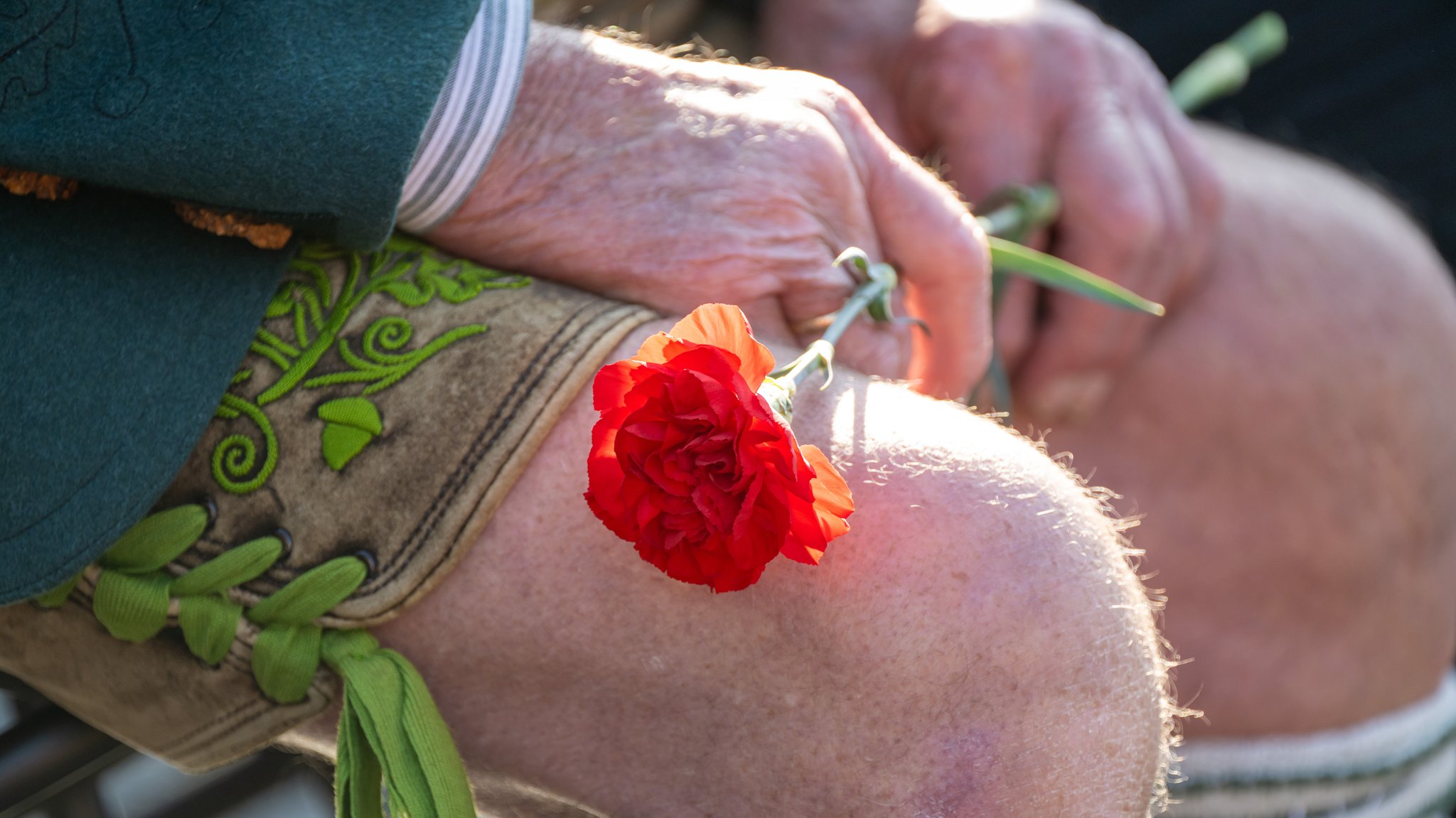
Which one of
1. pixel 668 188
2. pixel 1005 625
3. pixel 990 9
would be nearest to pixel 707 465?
pixel 1005 625

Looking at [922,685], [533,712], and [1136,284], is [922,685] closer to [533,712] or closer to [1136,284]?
[533,712]

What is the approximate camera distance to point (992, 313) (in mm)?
1091

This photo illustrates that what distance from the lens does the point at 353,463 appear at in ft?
1.93

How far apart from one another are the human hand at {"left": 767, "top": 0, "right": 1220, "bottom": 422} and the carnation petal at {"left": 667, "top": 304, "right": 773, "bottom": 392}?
713 mm

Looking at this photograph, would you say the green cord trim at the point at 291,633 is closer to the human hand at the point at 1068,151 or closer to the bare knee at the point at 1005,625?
the bare knee at the point at 1005,625

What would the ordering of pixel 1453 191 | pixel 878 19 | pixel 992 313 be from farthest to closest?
pixel 1453 191
pixel 878 19
pixel 992 313

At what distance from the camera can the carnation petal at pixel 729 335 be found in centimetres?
45

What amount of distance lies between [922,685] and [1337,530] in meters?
0.83

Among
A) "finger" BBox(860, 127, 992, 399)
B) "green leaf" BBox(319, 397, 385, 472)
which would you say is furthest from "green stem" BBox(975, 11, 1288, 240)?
"green leaf" BBox(319, 397, 385, 472)

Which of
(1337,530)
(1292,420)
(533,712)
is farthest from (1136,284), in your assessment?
(533,712)

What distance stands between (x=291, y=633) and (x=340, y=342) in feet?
0.49

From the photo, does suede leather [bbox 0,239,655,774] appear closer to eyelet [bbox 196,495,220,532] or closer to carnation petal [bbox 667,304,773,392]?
eyelet [bbox 196,495,220,532]

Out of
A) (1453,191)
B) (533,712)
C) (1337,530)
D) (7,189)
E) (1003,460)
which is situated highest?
(7,189)

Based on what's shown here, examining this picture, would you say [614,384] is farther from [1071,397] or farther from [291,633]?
[1071,397]
